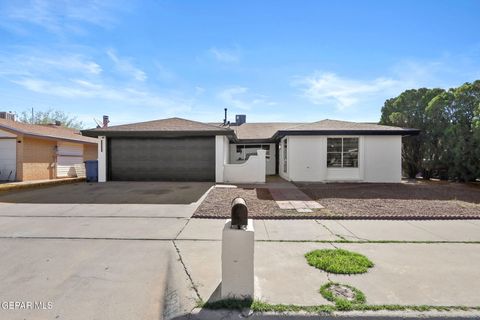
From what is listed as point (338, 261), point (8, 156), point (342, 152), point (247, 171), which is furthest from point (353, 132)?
point (8, 156)

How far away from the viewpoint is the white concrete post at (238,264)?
3012mm

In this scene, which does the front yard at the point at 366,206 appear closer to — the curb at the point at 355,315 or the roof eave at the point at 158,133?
the curb at the point at 355,315

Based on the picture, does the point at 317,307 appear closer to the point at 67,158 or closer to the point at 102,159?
the point at 102,159

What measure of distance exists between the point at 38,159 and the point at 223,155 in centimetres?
1083

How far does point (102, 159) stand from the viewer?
48.9 ft

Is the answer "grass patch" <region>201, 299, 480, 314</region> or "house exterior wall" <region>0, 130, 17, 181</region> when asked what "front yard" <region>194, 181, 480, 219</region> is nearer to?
"grass patch" <region>201, 299, 480, 314</region>

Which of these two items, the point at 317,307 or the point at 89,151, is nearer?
the point at 317,307

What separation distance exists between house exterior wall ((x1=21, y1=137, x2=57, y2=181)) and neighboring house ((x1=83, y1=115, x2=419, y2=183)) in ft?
11.9

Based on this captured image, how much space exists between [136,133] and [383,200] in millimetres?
12041

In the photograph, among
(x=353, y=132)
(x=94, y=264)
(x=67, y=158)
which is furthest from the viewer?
(x=67, y=158)

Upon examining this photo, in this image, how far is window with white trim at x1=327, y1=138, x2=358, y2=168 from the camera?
49.1ft

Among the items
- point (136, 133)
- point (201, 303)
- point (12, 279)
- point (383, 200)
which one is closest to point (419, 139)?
point (383, 200)

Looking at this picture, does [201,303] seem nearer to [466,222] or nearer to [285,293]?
[285,293]

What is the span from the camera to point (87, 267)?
3873 mm
